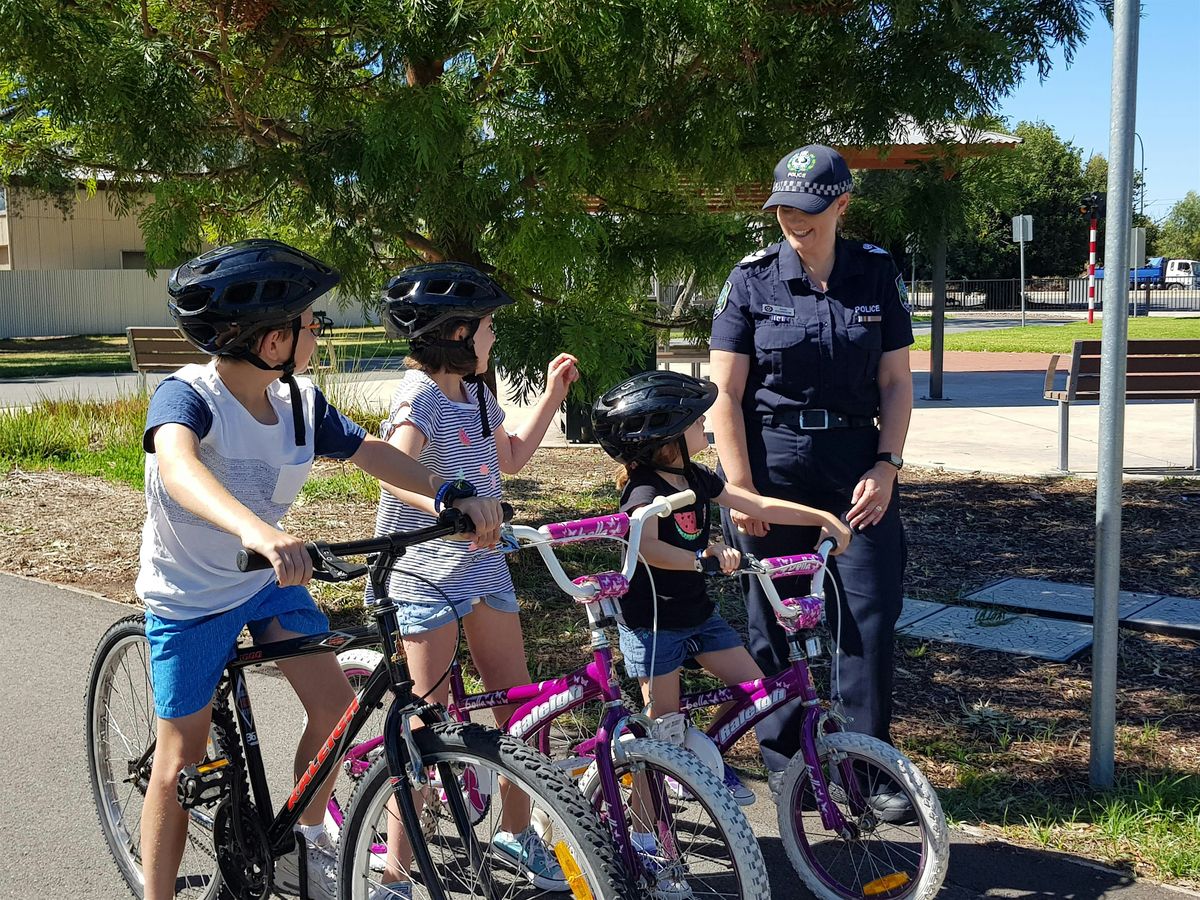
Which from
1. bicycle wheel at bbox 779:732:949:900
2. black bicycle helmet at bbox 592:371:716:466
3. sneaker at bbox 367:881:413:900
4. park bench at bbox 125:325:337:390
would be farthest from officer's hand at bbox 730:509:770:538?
park bench at bbox 125:325:337:390

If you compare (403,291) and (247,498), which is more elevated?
(403,291)

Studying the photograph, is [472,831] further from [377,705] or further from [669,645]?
[669,645]

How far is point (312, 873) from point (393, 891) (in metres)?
0.29

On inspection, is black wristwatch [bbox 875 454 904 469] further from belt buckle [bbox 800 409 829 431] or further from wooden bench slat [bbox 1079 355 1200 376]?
wooden bench slat [bbox 1079 355 1200 376]

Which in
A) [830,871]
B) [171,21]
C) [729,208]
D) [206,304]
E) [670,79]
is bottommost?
[830,871]

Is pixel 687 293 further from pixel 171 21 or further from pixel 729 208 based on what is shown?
pixel 171 21

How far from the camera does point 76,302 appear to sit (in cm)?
3728

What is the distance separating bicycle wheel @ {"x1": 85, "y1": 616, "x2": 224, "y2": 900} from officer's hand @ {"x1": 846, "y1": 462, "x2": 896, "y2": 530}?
2.02 metres

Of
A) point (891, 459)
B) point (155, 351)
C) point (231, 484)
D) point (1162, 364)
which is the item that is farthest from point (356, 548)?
point (155, 351)

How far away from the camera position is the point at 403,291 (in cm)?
344

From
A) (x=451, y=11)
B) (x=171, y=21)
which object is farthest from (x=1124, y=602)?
(x=171, y=21)

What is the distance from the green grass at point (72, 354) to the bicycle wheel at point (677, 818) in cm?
1535

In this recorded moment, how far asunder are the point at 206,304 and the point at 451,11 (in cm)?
238

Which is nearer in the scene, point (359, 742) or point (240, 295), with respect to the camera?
point (240, 295)
